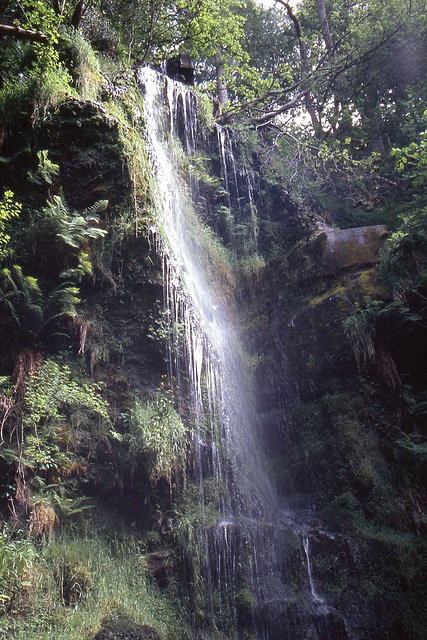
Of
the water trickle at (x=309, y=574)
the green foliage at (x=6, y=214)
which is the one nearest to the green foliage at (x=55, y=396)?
the green foliage at (x=6, y=214)

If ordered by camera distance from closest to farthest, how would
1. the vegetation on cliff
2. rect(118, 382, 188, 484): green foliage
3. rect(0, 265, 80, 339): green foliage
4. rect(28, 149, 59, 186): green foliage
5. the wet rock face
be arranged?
the vegetation on cliff < rect(0, 265, 80, 339): green foliage < rect(118, 382, 188, 484): green foliage < rect(28, 149, 59, 186): green foliage < the wet rock face

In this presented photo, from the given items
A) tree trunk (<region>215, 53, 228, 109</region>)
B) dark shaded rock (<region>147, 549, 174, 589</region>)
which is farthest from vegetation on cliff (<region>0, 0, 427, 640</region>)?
tree trunk (<region>215, 53, 228, 109</region>)

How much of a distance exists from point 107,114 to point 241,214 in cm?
511

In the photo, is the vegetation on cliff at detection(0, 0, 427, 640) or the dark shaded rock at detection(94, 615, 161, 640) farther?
the vegetation on cliff at detection(0, 0, 427, 640)

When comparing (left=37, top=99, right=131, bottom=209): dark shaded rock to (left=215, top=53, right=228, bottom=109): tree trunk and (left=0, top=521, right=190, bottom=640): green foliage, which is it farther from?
(left=215, top=53, right=228, bottom=109): tree trunk

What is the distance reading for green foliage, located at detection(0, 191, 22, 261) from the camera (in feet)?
18.6

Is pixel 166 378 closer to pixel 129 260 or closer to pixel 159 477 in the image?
pixel 159 477

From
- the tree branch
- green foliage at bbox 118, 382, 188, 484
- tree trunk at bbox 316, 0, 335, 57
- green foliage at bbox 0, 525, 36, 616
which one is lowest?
green foliage at bbox 0, 525, 36, 616

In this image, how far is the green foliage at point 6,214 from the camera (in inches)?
223

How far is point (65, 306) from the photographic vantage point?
6.01 m

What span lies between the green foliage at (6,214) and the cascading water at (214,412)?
2271mm

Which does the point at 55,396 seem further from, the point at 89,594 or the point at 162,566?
the point at 162,566

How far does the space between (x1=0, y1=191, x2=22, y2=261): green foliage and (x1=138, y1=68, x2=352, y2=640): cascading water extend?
227 cm

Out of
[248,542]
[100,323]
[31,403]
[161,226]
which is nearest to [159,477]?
[248,542]
